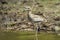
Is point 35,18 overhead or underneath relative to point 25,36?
overhead

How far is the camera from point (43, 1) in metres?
14.1

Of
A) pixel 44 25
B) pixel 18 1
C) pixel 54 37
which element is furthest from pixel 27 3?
pixel 54 37

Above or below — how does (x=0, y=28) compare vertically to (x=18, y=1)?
below

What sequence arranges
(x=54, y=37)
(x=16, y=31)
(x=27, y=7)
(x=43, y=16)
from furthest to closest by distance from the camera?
(x=27, y=7) < (x=43, y=16) < (x=16, y=31) < (x=54, y=37)

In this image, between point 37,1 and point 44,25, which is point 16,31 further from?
point 37,1

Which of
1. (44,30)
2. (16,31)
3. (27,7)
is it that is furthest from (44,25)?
(27,7)

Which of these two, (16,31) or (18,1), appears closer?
(16,31)

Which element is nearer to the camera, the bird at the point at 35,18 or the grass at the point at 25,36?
the grass at the point at 25,36

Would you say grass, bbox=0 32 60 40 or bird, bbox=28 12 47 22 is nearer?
grass, bbox=0 32 60 40

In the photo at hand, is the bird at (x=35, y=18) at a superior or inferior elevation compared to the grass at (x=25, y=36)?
superior

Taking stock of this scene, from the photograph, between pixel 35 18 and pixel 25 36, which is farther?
pixel 35 18

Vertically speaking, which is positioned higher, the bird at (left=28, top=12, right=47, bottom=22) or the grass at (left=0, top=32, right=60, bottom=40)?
the bird at (left=28, top=12, right=47, bottom=22)

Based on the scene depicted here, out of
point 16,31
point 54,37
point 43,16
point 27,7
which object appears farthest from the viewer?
point 27,7

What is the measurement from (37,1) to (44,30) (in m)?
3.15
